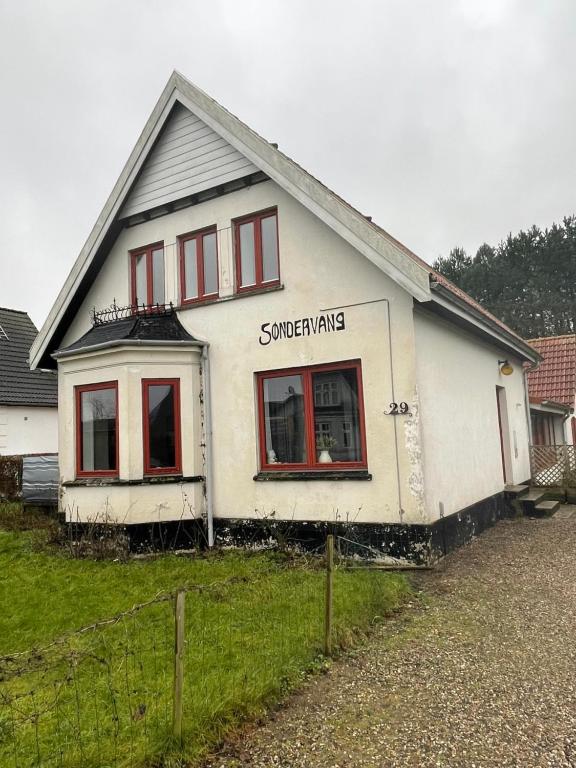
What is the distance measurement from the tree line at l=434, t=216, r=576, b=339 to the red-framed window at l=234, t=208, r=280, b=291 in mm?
51550

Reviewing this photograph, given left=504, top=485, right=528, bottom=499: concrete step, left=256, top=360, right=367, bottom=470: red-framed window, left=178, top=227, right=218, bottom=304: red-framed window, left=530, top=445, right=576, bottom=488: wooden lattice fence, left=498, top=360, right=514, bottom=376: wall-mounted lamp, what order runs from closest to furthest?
left=256, top=360, right=367, bottom=470: red-framed window < left=178, top=227, right=218, bottom=304: red-framed window < left=504, top=485, right=528, bottom=499: concrete step < left=498, top=360, right=514, bottom=376: wall-mounted lamp < left=530, top=445, right=576, bottom=488: wooden lattice fence

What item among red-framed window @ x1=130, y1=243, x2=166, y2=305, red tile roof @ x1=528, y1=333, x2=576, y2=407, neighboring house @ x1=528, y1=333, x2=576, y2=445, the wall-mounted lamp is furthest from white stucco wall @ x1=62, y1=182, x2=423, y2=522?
red tile roof @ x1=528, y1=333, x2=576, y2=407

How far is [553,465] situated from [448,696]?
458 inches

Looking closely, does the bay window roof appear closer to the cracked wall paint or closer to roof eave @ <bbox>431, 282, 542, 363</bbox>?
the cracked wall paint

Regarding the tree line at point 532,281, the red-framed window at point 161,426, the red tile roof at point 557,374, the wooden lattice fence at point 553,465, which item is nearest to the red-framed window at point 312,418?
the red-framed window at point 161,426

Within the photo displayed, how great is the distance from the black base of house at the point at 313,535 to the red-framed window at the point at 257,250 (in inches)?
155

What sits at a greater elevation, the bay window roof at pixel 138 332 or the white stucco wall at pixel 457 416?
the bay window roof at pixel 138 332

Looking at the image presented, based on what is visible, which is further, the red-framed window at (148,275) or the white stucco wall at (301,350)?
the red-framed window at (148,275)

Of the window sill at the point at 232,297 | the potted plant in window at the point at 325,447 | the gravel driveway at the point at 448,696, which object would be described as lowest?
the gravel driveway at the point at 448,696

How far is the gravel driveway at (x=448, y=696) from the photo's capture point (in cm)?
341

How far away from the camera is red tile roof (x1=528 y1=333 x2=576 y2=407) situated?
19828mm

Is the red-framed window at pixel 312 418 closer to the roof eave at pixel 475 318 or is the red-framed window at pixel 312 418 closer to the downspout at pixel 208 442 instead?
the downspout at pixel 208 442

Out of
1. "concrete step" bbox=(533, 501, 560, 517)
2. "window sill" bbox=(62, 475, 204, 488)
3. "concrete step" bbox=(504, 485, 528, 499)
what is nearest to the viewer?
"window sill" bbox=(62, 475, 204, 488)

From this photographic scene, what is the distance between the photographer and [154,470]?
926cm
